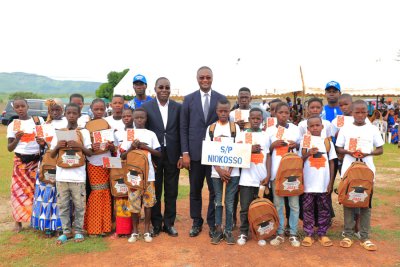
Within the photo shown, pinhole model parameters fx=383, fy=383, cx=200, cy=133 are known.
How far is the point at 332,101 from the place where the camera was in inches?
224

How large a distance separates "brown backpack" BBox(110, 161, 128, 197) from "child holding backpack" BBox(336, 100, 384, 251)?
9.44ft

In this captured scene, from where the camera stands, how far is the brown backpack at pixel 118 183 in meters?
5.20

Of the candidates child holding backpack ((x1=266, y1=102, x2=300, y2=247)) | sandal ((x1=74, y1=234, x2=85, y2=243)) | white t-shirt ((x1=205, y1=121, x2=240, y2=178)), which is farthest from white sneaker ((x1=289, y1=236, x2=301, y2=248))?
sandal ((x1=74, y1=234, x2=85, y2=243))

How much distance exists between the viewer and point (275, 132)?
194 inches

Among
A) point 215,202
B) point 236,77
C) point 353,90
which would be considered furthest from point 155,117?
point 353,90

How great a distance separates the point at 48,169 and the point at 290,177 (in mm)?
3214

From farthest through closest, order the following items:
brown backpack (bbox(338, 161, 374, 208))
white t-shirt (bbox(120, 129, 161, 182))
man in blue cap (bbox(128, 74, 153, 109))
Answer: man in blue cap (bbox(128, 74, 153, 109)), white t-shirt (bbox(120, 129, 161, 182)), brown backpack (bbox(338, 161, 374, 208))

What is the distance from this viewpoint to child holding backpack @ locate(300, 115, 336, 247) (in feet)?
15.9

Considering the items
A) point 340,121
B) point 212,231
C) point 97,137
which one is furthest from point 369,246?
point 97,137

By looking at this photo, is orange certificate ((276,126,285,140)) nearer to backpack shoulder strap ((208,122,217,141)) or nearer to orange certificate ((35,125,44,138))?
backpack shoulder strap ((208,122,217,141))

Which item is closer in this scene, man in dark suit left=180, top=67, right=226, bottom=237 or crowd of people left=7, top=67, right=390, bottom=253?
crowd of people left=7, top=67, right=390, bottom=253

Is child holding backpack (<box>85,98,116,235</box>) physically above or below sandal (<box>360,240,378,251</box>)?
above

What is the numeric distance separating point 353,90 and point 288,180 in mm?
12128

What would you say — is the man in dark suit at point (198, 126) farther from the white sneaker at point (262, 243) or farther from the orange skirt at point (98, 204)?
the orange skirt at point (98, 204)
